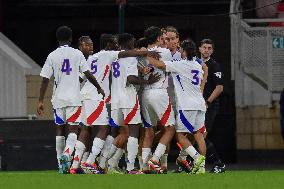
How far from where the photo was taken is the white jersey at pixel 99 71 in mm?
23391

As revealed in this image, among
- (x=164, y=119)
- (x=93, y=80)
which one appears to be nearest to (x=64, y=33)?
(x=93, y=80)

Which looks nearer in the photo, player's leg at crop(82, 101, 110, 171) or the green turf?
the green turf

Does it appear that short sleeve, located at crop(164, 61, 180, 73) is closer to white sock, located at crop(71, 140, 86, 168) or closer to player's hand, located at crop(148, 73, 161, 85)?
player's hand, located at crop(148, 73, 161, 85)

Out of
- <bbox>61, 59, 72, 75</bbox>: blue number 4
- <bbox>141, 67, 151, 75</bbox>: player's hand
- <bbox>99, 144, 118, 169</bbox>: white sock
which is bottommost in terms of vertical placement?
<bbox>99, 144, 118, 169</bbox>: white sock

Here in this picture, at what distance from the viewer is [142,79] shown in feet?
75.3

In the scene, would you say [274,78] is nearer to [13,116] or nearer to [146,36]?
[13,116]

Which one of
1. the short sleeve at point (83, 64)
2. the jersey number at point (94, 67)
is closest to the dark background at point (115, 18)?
the jersey number at point (94, 67)

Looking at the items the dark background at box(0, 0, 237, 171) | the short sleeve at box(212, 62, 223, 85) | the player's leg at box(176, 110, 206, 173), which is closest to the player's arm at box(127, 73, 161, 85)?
the player's leg at box(176, 110, 206, 173)

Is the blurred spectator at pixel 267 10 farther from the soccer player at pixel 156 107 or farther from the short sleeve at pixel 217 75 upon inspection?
the soccer player at pixel 156 107

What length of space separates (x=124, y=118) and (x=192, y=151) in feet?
3.69

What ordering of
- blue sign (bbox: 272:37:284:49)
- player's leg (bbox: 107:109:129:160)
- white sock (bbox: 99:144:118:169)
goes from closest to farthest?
player's leg (bbox: 107:109:129:160)
white sock (bbox: 99:144:118:169)
blue sign (bbox: 272:37:284:49)

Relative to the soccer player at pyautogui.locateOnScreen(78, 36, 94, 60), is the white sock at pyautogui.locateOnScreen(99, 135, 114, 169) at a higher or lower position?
lower

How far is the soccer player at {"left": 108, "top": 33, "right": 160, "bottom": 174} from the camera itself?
23.0 metres

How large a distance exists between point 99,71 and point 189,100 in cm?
148
